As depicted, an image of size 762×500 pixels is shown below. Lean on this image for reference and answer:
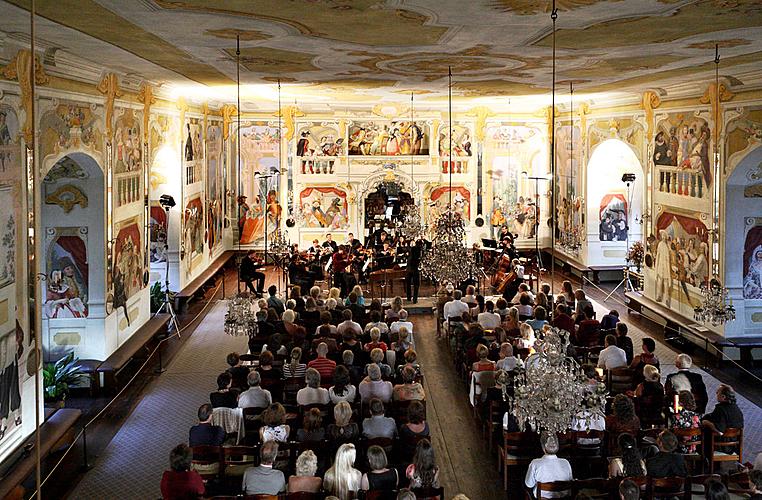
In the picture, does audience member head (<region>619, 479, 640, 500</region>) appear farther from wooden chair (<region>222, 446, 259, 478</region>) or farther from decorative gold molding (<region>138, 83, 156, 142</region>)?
decorative gold molding (<region>138, 83, 156, 142</region>)

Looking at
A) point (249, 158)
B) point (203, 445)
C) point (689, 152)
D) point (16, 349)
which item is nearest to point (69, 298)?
point (16, 349)

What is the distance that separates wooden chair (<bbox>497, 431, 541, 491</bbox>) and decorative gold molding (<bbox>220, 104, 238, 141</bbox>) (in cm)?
2171

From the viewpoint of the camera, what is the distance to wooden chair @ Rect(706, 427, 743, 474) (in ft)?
35.3

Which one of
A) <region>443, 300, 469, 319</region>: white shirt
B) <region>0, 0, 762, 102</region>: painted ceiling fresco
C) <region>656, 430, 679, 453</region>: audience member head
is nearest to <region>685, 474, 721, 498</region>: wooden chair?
<region>656, 430, 679, 453</region>: audience member head

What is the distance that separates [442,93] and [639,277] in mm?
7430

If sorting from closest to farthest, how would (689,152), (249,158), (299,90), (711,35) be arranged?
(711,35)
(689,152)
(299,90)
(249,158)

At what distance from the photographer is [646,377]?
40.5 ft

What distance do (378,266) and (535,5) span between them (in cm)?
1613

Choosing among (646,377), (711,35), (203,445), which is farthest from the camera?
(646,377)

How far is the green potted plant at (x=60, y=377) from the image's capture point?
46.8ft

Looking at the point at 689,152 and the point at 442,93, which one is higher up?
the point at 442,93

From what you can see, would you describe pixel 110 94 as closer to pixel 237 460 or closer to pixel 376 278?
pixel 237 460

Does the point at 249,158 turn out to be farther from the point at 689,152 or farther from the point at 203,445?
the point at 203,445

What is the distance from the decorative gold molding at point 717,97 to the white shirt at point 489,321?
6.33 m
